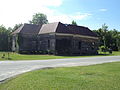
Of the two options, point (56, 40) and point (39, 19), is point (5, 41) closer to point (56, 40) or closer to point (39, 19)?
point (56, 40)

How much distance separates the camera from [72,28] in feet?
136

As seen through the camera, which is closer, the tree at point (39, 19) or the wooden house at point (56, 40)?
the wooden house at point (56, 40)

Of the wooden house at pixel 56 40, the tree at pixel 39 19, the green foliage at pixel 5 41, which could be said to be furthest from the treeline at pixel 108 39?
the green foliage at pixel 5 41

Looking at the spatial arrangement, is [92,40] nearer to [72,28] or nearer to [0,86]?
[72,28]

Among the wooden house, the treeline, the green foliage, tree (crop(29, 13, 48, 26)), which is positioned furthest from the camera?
tree (crop(29, 13, 48, 26))

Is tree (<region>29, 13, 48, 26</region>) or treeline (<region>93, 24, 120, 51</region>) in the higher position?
tree (<region>29, 13, 48, 26</region>)

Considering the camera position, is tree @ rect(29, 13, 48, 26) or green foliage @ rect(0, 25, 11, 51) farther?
tree @ rect(29, 13, 48, 26)

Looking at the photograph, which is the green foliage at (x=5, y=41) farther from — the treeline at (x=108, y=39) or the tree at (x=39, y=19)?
the treeline at (x=108, y=39)

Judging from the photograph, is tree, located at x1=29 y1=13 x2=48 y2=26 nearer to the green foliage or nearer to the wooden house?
the green foliage

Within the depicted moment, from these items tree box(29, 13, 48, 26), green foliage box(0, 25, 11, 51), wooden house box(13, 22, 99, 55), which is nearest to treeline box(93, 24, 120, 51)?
wooden house box(13, 22, 99, 55)

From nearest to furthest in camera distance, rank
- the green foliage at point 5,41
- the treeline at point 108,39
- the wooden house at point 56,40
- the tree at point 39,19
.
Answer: the wooden house at point 56,40 < the green foliage at point 5,41 < the treeline at point 108,39 < the tree at point 39,19

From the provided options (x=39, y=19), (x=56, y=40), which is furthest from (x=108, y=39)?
(x=56, y=40)

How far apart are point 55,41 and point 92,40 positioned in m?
11.5

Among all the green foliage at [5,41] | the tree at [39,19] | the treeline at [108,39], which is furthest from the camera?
the tree at [39,19]
